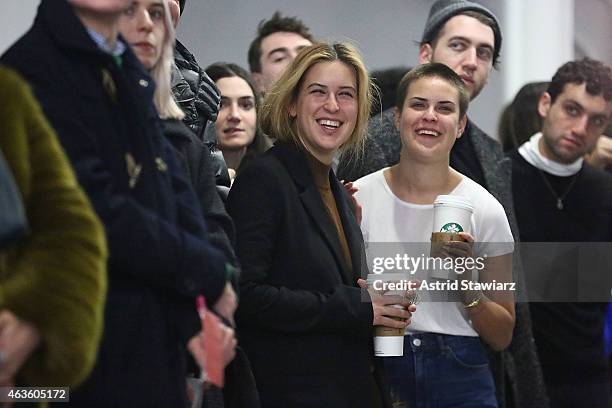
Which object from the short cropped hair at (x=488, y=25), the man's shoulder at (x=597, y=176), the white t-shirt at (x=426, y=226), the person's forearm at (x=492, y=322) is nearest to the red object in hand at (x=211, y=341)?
the white t-shirt at (x=426, y=226)

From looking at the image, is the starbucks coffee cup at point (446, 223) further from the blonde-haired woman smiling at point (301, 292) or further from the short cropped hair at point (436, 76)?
the short cropped hair at point (436, 76)

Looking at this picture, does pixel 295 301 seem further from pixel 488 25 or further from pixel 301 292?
pixel 488 25

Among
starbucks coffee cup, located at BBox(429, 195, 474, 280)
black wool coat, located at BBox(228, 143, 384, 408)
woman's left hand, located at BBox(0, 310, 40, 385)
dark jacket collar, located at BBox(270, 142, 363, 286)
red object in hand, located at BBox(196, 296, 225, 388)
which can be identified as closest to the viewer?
woman's left hand, located at BBox(0, 310, 40, 385)

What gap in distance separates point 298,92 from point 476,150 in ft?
2.94

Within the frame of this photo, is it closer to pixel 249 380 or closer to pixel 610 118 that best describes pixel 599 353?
pixel 610 118

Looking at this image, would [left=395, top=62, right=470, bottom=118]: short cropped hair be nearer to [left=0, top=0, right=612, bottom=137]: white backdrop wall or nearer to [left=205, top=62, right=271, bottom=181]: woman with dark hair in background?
[left=205, top=62, right=271, bottom=181]: woman with dark hair in background

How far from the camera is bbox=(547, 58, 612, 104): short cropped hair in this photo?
4828mm

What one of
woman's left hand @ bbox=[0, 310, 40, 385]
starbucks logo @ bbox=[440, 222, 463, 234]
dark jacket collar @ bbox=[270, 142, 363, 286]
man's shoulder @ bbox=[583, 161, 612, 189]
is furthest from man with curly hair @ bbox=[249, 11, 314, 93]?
woman's left hand @ bbox=[0, 310, 40, 385]

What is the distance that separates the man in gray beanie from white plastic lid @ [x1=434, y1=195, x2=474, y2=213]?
0.55 metres

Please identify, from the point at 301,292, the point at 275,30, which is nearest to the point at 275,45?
the point at 275,30

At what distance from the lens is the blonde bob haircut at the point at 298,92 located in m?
3.40

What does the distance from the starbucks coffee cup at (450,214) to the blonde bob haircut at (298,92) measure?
30 cm

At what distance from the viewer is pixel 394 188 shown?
365 cm

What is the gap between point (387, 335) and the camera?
10.7 feet
